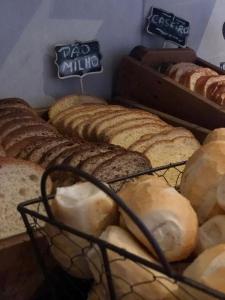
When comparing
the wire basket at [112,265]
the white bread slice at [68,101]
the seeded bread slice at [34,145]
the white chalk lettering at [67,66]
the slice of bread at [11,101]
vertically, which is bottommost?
the white bread slice at [68,101]

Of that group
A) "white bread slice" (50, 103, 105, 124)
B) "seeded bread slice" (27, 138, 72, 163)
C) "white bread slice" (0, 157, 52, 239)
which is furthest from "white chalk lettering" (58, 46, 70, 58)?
"white bread slice" (0, 157, 52, 239)

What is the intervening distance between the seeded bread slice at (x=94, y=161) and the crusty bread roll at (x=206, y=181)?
48 centimetres

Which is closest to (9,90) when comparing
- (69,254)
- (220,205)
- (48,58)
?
(48,58)

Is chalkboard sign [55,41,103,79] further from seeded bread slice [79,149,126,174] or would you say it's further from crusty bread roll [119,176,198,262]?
crusty bread roll [119,176,198,262]

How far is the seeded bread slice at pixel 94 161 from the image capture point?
1.48 metres

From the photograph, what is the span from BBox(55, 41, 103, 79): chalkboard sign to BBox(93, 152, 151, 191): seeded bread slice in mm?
710

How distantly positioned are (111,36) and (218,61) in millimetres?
844

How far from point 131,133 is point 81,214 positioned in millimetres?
1043

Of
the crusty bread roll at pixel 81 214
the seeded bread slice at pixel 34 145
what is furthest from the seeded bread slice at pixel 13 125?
the crusty bread roll at pixel 81 214

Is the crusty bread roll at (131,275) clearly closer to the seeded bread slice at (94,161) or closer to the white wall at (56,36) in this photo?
the seeded bread slice at (94,161)

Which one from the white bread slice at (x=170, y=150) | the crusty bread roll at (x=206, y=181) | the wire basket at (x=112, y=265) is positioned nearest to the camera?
the wire basket at (x=112, y=265)

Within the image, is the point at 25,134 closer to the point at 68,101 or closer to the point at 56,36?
the point at 68,101

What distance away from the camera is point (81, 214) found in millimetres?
910

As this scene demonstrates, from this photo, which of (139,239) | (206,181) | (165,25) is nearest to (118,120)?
(165,25)
